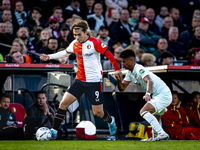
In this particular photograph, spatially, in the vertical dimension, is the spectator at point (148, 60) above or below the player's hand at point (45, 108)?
above

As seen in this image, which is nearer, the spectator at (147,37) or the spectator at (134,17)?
the spectator at (147,37)

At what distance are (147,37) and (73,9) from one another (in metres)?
2.75

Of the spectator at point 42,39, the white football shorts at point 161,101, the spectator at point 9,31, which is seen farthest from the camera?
the spectator at point 9,31

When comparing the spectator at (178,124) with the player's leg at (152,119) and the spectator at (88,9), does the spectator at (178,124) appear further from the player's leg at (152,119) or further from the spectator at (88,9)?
the spectator at (88,9)

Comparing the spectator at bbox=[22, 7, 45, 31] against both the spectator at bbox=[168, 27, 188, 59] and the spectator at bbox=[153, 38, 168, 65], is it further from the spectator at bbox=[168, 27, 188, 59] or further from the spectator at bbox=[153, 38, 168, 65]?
the spectator at bbox=[168, 27, 188, 59]

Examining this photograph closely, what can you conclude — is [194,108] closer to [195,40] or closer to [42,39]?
[195,40]

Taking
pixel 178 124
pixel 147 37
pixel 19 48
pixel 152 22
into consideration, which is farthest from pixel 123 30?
pixel 178 124

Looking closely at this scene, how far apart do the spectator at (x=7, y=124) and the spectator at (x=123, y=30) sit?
5070mm

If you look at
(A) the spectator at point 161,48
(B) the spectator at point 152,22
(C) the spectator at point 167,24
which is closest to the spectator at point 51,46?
(A) the spectator at point 161,48

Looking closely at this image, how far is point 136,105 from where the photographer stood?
900cm

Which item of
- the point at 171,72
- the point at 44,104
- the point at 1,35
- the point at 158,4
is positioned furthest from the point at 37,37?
the point at 158,4

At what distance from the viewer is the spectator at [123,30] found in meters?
12.0

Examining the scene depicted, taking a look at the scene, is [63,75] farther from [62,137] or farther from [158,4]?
[158,4]

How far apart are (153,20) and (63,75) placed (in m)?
5.80
